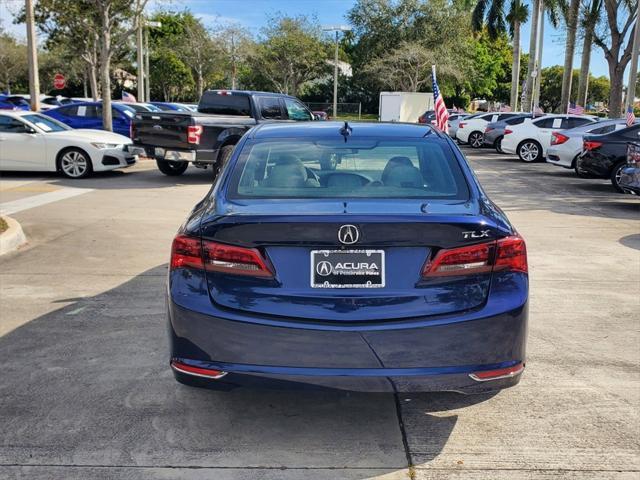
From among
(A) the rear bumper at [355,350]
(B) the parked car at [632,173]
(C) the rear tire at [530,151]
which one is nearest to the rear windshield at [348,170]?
(A) the rear bumper at [355,350]

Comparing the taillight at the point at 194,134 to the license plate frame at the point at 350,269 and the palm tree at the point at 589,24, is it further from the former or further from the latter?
the palm tree at the point at 589,24

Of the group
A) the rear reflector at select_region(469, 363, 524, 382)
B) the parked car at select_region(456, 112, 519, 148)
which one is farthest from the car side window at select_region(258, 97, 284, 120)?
the parked car at select_region(456, 112, 519, 148)

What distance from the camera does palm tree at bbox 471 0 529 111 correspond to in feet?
139

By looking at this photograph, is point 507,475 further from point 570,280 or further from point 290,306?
point 570,280

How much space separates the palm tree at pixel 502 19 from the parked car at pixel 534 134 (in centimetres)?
2086

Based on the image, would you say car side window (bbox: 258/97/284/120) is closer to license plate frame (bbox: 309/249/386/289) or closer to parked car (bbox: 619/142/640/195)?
parked car (bbox: 619/142/640/195)

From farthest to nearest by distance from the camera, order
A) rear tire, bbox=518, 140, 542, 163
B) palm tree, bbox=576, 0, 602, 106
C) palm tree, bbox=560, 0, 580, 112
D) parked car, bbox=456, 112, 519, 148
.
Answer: palm tree, bbox=560, 0, 580, 112 → palm tree, bbox=576, 0, 602, 106 → parked car, bbox=456, 112, 519, 148 → rear tire, bbox=518, 140, 542, 163

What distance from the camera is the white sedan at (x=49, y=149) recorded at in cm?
1426

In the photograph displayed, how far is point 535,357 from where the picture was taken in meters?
4.79

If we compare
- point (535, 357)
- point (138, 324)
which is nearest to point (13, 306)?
point (138, 324)

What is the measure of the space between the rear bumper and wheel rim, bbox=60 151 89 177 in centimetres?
1229

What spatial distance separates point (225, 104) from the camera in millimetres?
15648

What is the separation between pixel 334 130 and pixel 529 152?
18.8 meters

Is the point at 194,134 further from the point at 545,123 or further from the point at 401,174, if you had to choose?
the point at 545,123
